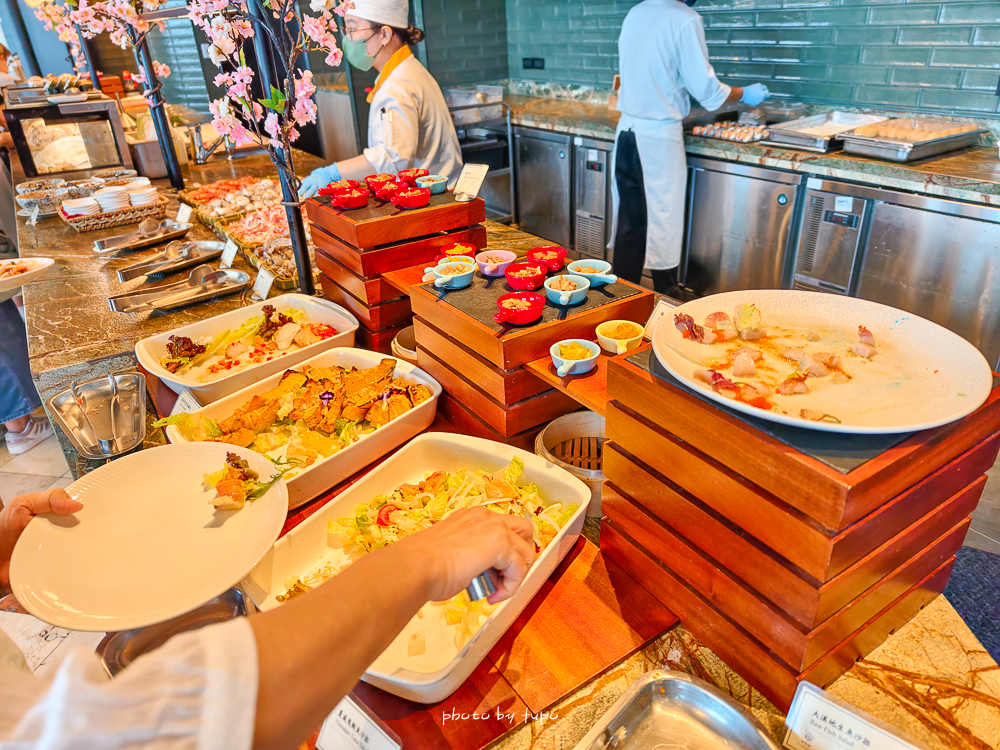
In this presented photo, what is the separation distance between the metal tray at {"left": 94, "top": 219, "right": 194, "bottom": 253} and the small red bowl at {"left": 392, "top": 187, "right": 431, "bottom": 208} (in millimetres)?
1886

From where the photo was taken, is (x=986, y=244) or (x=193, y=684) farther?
(x=986, y=244)

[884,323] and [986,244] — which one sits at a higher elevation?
[884,323]

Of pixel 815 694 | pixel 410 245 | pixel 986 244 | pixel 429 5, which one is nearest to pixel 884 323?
pixel 815 694

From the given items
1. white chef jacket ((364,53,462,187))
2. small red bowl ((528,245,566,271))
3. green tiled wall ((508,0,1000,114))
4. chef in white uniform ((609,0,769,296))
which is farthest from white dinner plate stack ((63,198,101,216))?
green tiled wall ((508,0,1000,114))

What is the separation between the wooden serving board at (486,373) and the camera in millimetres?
1519

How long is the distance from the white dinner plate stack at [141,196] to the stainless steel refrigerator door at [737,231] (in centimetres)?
357

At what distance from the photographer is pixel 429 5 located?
6.72 metres

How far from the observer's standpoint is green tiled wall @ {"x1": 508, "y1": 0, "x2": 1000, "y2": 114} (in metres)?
3.67

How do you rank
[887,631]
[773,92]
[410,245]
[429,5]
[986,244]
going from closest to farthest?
[887,631]
[410,245]
[986,244]
[773,92]
[429,5]

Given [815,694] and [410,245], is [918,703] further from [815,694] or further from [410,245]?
[410,245]

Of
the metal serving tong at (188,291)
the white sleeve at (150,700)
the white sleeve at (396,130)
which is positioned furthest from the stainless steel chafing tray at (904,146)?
the white sleeve at (150,700)

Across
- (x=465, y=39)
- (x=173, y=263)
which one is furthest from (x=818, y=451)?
(x=465, y=39)

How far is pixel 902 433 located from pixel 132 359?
2.33 metres

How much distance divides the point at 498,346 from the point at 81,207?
3.46 metres
